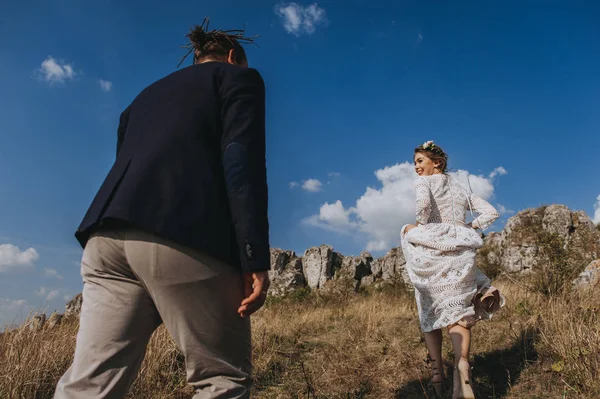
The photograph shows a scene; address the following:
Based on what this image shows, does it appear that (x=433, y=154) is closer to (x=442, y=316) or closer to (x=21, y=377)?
(x=442, y=316)

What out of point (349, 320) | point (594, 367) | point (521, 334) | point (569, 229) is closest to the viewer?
point (594, 367)

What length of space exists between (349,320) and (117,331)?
587 centimetres

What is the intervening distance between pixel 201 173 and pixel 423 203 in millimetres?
2495

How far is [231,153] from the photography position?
1.66 meters

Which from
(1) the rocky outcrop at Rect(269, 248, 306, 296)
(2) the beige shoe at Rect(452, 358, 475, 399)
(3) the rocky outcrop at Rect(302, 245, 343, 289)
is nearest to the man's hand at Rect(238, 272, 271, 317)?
(2) the beige shoe at Rect(452, 358, 475, 399)

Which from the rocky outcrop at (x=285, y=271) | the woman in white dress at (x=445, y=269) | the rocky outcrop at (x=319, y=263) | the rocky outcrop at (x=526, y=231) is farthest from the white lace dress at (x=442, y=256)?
the rocky outcrop at (x=319, y=263)

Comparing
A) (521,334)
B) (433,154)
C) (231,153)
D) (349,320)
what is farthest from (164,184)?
(349,320)

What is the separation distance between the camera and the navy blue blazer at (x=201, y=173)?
1570mm

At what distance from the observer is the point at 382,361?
15.0 ft

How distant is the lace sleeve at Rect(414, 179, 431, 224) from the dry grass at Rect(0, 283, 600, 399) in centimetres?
129

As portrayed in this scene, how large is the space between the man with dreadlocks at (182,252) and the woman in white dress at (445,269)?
228 centimetres

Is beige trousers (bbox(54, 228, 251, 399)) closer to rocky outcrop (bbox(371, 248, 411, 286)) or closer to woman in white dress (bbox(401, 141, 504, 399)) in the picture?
woman in white dress (bbox(401, 141, 504, 399))

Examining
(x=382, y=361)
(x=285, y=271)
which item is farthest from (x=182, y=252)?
(x=285, y=271)

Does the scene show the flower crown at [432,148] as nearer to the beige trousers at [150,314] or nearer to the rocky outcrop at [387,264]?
the beige trousers at [150,314]
